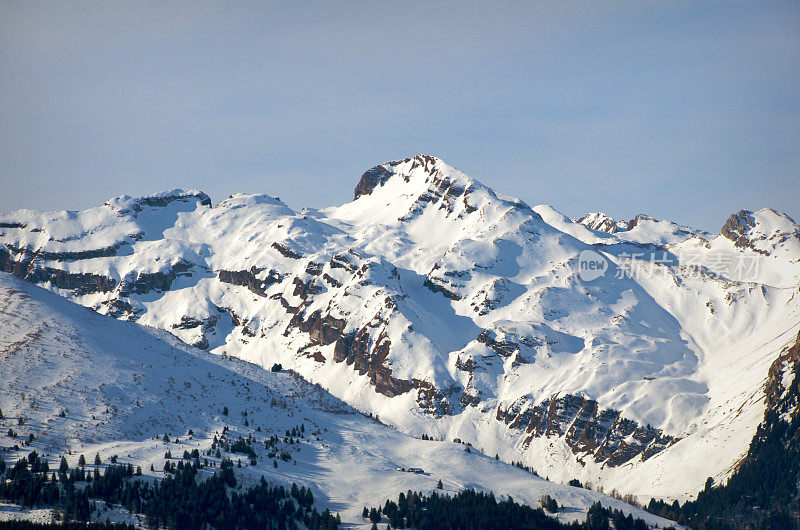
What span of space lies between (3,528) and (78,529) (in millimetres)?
13709

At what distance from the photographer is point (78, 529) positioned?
199 metres

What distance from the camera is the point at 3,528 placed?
194 m
